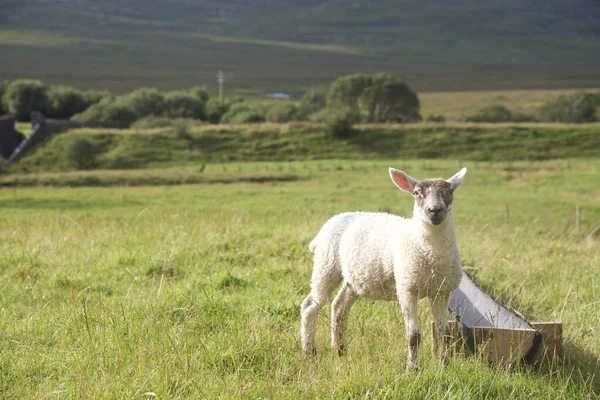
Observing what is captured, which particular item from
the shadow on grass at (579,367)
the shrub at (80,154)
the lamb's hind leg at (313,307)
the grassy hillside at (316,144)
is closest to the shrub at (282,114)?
the grassy hillside at (316,144)

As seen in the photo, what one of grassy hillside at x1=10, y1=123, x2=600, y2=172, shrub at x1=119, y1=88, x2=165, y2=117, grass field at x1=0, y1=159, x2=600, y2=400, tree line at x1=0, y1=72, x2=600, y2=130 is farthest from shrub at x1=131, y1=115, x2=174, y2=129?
grass field at x1=0, y1=159, x2=600, y2=400

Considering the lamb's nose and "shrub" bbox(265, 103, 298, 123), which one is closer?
the lamb's nose

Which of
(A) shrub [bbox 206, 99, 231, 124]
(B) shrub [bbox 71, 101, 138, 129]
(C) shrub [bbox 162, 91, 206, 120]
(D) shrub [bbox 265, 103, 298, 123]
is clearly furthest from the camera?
(A) shrub [bbox 206, 99, 231, 124]

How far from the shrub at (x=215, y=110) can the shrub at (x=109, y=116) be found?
15.6 m

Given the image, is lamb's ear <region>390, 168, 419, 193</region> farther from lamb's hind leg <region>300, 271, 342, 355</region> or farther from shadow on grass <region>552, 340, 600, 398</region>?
shadow on grass <region>552, 340, 600, 398</region>

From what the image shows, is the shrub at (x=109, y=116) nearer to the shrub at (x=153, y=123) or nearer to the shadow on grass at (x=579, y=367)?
the shrub at (x=153, y=123)

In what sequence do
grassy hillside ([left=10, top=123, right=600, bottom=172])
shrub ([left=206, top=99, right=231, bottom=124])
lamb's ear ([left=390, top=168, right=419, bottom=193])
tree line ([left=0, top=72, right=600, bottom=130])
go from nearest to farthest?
lamb's ear ([left=390, top=168, right=419, bottom=193]) < grassy hillside ([left=10, top=123, right=600, bottom=172]) < tree line ([left=0, top=72, right=600, bottom=130]) < shrub ([left=206, top=99, right=231, bottom=124])

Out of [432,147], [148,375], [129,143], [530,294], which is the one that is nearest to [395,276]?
[148,375]

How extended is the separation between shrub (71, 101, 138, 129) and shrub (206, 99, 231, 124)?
51.1 feet

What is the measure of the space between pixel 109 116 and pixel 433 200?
348 ft

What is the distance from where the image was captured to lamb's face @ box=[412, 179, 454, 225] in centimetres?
518

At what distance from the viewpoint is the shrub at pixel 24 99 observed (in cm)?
11856

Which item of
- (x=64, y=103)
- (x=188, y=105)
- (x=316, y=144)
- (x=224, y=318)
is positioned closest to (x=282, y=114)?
(x=188, y=105)

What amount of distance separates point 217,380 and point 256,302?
221cm
